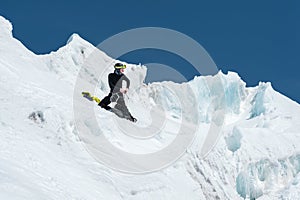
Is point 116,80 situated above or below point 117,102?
above

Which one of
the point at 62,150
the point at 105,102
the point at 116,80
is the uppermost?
the point at 116,80

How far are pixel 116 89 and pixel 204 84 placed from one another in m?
53.6

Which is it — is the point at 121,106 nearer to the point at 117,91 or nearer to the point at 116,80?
the point at 117,91

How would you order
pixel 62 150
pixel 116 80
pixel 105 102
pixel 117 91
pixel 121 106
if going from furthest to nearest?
pixel 121 106 < pixel 105 102 < pixel 117 91 < pixel 116 80 < pixel 62 150

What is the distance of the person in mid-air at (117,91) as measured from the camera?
45.9 feet

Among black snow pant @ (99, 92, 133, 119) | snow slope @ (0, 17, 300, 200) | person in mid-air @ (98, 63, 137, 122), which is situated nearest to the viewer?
snow slope @ (0, 17, 300, 200)

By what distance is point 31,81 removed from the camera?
13.7 m

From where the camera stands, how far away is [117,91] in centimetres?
1438

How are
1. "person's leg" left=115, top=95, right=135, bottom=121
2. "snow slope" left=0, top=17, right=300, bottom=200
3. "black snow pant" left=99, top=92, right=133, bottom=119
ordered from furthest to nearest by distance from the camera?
"person's leg" left=115, top=95, right=135, bottom=121, "black snow pant" left=99, top=92, right=133, bottom=119, "snow slope" left=0, top=17, right=300, bottom=200

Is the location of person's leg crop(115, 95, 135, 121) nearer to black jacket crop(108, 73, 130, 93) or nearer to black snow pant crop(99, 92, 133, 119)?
black snow pant crop(99, 92, 133, 119)

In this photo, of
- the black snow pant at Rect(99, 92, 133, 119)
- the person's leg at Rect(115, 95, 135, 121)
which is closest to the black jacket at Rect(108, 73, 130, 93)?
the black snow pant at Rect(99, 92, 133, 119)

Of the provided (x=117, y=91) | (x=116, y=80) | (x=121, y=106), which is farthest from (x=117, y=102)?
(x=116, y=80)

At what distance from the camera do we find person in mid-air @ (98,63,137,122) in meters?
14.0

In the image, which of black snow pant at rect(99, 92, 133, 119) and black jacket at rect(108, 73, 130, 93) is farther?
black snow pant at rect(99, 92, 133, 119)
